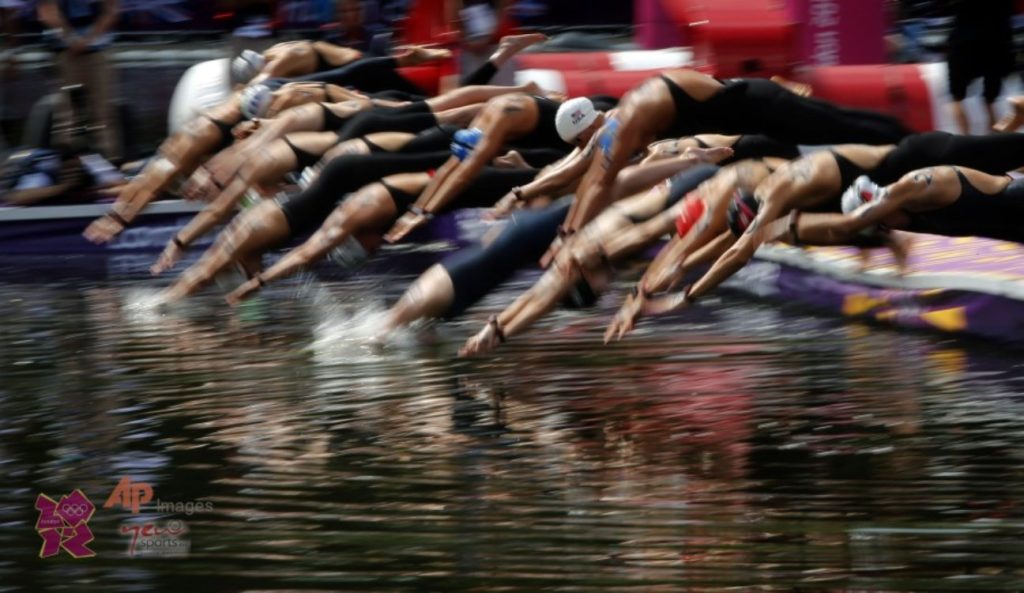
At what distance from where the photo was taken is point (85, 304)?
10.5m

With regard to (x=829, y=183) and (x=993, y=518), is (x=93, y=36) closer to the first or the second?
(x=829, y=183)

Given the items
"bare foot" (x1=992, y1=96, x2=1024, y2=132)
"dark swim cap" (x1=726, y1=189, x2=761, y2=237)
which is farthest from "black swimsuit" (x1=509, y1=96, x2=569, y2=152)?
"dark swim cap" (x1=726, y1=189, x2=761, y2=237)

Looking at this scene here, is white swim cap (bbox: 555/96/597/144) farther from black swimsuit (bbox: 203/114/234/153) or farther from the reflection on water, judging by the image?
black swimsuit (bbox: 203/114/234/153)

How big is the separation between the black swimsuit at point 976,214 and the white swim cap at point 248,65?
7.17 m

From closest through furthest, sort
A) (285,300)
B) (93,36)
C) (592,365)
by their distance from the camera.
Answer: (592,365) < (285,300) < (93,36)

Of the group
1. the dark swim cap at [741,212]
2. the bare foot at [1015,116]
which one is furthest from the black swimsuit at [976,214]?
the bare foot at [1015,116]

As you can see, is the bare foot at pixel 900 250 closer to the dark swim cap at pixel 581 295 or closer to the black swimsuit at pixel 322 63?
the dark swim cap at pixel 581 295

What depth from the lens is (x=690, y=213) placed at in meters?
8.16

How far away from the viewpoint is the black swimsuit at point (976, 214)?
762cm

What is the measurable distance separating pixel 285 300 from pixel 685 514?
18.7 feet

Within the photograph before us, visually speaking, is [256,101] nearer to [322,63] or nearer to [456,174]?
[322,63]

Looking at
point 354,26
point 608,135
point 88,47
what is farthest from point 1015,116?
point 88,47

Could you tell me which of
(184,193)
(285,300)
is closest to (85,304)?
(285,300)

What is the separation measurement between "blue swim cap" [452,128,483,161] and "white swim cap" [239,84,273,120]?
2693mm
